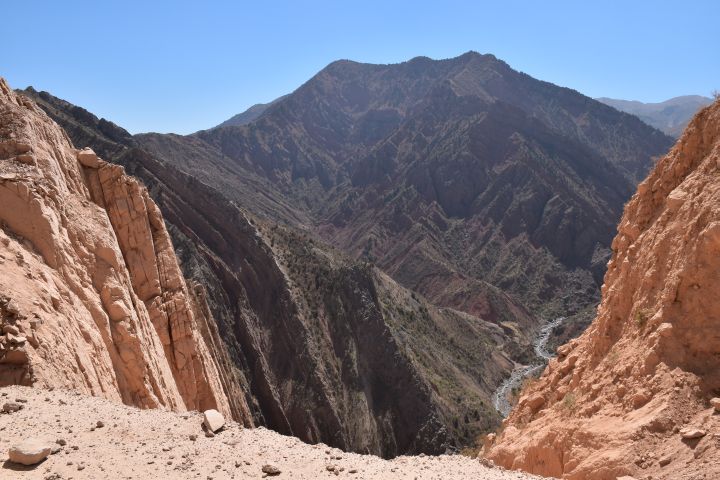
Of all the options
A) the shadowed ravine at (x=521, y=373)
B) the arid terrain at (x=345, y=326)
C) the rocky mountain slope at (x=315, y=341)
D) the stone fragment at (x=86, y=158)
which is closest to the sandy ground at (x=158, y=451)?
the arid terrain at (x=345, y=326)

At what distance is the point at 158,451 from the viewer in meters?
9.41

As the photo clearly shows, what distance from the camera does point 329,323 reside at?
167ft

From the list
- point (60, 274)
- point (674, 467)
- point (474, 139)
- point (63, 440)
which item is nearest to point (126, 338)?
point (60, 274)

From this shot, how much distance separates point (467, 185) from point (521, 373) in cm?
8110

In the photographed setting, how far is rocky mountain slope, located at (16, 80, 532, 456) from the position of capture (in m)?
43.0

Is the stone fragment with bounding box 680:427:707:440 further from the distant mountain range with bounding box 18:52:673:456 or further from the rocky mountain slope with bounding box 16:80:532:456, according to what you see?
the distant mountain range with bounding box 18:52:673:456

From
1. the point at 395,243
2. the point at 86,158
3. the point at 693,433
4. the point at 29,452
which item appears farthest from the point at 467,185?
the point at 29,452

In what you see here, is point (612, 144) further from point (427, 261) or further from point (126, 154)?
point (126, 154)

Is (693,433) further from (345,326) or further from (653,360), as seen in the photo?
(345,326)

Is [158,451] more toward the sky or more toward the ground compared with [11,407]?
more toward the ground

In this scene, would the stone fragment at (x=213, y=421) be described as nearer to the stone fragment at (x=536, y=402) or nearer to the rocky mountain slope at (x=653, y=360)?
the rocky mountain slope at (x=653, y=360)

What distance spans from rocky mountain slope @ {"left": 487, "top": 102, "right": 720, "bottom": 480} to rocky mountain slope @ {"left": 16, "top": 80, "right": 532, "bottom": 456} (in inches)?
1068

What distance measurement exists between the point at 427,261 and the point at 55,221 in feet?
322

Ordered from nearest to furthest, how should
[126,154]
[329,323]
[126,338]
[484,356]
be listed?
[126,338] < [329,323] < [126,154] < [484,356]
